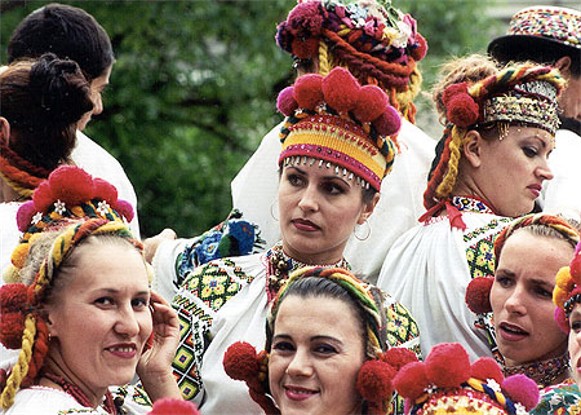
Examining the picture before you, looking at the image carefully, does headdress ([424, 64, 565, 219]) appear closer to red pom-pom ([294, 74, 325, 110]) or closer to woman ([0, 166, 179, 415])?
red pom-pom ([294, 74, 325, 110])

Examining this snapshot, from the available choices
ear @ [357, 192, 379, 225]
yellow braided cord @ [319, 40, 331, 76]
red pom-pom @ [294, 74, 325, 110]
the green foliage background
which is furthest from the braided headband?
the green foliage background

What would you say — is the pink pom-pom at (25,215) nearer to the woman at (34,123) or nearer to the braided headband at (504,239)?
the woman at (34,123)

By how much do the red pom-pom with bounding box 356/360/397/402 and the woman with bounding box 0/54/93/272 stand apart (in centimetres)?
135

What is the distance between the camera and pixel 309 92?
4789mm

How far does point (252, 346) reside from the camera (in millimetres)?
4242

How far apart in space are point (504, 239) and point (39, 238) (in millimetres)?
1511

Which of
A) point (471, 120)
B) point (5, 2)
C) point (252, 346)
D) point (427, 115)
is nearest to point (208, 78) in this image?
point (427, 115)

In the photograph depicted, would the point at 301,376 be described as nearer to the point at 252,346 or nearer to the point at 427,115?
the point at 252,346

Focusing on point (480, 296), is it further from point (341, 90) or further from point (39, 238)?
point (39, 238)

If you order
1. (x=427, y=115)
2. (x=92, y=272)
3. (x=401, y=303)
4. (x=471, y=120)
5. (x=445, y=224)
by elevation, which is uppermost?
(x=427, y=115)

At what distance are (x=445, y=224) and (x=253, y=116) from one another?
554 centimetres

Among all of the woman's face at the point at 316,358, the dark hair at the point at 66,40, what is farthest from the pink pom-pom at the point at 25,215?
the dark hair at the point at 66,40

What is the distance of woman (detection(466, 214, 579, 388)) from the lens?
4.43m

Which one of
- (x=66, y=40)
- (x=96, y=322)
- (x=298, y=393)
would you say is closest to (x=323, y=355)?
(x=298, y=393)
